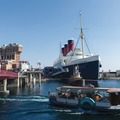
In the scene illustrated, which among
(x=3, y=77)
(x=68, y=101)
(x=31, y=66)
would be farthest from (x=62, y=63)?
(x=68, y=101)

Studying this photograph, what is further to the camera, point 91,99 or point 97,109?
point 91,99

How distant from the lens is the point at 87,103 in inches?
1585

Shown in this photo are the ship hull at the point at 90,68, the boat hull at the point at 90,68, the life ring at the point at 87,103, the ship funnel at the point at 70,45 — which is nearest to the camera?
the life ring at the point at 87,103

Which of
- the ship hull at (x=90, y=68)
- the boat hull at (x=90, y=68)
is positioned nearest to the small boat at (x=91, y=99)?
the boat hull at (x=90, y=68)

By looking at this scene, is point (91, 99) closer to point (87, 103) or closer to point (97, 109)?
point (87, 103)

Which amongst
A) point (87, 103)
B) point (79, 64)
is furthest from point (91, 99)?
point (79, 64)

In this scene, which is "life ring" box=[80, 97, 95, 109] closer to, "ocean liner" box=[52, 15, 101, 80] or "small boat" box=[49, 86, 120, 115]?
"small boat" box=[49, 86, 120, 115]

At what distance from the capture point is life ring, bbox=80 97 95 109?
39.9 metres

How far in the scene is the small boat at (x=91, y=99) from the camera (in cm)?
3888

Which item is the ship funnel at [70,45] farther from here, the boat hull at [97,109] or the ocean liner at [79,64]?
the boat hull at [97,109]

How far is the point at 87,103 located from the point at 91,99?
0.86 m

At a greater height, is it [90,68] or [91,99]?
[90,68]

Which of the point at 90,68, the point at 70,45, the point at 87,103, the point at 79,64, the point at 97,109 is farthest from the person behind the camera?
the point at 70,45

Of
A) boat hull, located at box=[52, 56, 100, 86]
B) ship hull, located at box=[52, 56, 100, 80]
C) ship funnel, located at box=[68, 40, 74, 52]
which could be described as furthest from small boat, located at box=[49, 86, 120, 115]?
ship funnel, located at box=[68, 40, 74, 52]
